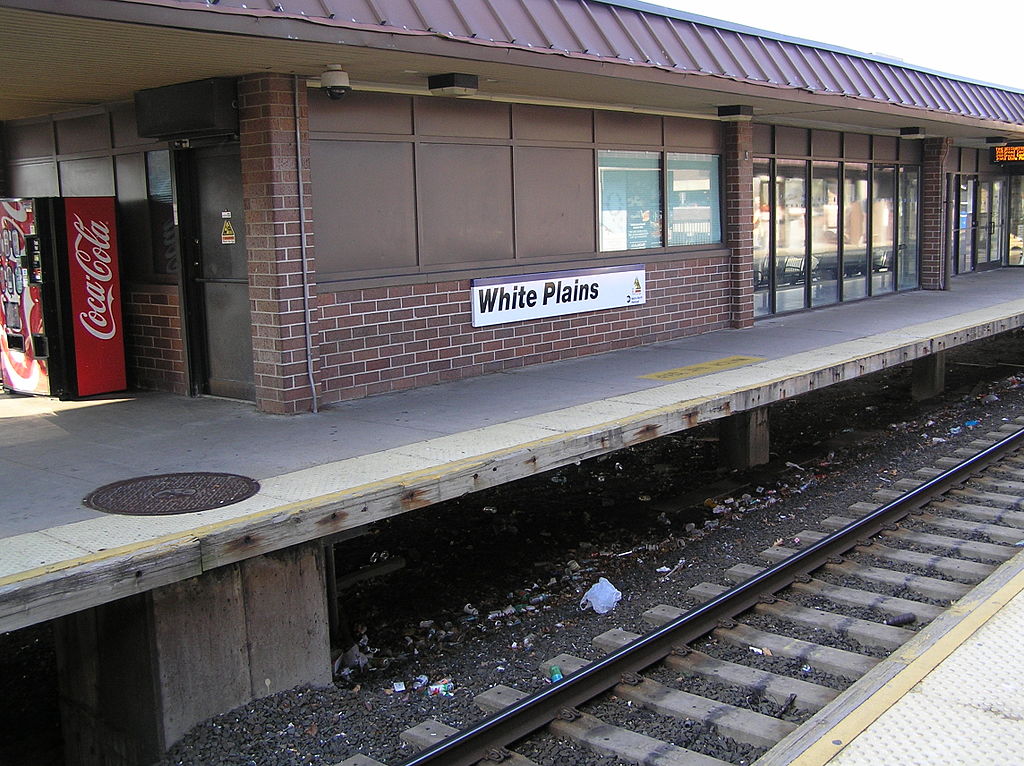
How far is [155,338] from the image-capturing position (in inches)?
364

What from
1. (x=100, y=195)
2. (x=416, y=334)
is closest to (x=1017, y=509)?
(x=416, y=334)

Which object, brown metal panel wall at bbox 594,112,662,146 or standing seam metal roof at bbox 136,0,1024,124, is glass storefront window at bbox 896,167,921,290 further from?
brown metal panel wall at bbox 594,112,662,146

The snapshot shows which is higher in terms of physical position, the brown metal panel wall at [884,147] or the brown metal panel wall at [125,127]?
the brown metal panel wall at [884,147]

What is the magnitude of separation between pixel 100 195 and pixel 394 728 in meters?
6.65

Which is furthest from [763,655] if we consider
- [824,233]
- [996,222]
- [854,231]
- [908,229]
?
[996,222]

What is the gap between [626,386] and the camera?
902 cm

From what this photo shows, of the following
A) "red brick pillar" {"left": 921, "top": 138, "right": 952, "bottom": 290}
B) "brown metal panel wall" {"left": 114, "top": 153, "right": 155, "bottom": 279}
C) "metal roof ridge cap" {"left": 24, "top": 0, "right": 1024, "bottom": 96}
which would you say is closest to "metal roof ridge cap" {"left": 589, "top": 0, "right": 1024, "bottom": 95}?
"metal roof ridge cap" {"left": 24, "top": 0, "right": 1024, "bottom": 96}

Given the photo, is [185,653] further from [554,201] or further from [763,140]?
[763,140]

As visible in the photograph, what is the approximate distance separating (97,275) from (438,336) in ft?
10.2

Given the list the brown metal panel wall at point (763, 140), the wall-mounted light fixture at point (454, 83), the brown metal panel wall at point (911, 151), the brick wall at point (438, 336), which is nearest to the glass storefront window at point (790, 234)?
the brown metal panel wall at point (763, 140)

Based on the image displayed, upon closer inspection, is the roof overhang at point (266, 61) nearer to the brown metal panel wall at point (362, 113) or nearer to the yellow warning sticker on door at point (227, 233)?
the brown metal panel wall at point (362, 113)

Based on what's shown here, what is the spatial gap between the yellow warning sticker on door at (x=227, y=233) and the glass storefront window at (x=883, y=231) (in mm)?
12013

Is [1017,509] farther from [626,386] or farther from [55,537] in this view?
[55,537]

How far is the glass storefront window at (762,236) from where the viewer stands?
13898mm
